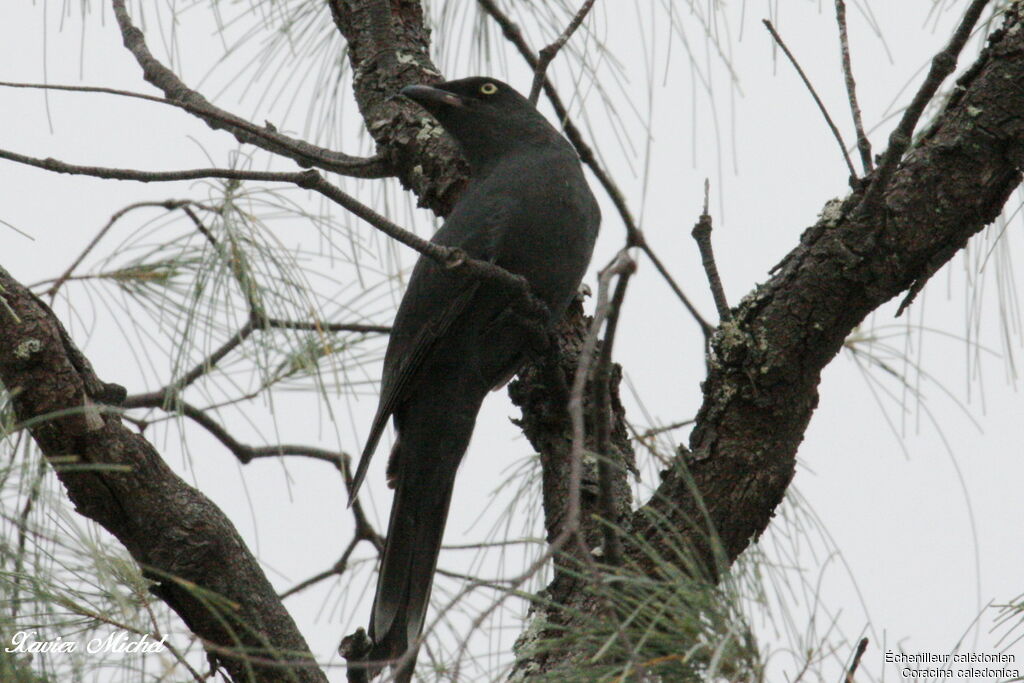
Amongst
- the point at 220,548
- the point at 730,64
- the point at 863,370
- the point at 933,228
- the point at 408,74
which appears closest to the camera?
the point at 933,228

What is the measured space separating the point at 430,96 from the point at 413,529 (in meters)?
1.32

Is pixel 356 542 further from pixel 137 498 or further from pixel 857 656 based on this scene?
pixel 857 656

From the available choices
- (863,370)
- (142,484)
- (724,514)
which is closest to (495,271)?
(724,514)

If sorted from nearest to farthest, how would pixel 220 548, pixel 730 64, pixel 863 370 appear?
pixel 220 548, pixel 730 64, pixel 863 370

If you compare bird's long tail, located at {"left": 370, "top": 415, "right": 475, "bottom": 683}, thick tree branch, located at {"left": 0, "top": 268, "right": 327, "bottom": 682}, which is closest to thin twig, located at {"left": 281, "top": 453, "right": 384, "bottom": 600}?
bird's long tail, located at {"left": 370, "top": 415, "right": 475, "bottom": 683}

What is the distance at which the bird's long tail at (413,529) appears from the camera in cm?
345

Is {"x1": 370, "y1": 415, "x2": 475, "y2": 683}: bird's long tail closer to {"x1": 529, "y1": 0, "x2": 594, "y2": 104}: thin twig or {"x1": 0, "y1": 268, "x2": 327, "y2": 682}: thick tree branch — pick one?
{"x1": 0, "y1": 268, "x2": 327, "y2": 682}: thick tree branch

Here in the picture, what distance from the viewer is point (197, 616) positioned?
9.11 ft

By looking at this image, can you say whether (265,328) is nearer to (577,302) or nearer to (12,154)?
(577,302)

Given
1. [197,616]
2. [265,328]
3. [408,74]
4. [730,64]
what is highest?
[408,74]

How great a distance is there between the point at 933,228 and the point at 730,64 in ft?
3.00

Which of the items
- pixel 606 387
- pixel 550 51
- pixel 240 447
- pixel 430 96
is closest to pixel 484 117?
pixel 430 96

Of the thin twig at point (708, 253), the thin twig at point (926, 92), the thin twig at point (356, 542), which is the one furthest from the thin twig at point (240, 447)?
the thin twig at point (926, 92)

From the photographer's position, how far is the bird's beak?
12.4ft
